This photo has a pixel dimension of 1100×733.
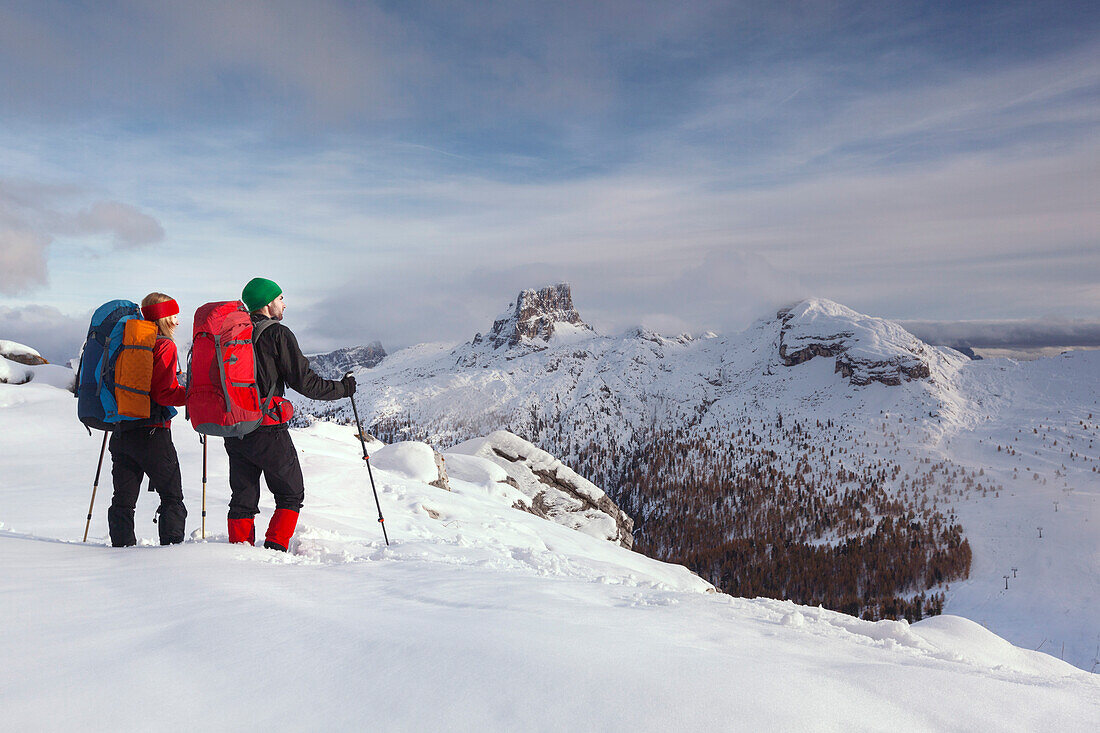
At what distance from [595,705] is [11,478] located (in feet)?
45.4

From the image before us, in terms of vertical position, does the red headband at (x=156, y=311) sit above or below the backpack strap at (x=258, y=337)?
above

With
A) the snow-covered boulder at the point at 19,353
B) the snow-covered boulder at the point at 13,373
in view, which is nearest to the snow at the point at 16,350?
the snow-covered boulder at the point at 19,353

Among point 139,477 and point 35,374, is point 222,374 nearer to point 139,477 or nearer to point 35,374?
point 139,477

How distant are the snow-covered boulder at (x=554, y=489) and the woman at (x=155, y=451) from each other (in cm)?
2371

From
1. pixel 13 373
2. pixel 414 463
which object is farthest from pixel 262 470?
pixel 13 373

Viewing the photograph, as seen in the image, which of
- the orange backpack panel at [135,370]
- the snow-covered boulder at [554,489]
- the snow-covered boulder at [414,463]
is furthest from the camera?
the snow-covered boulder at [554,489]

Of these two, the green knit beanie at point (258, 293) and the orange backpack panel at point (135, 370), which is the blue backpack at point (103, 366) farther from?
the green knit beanie at point (258, 293)

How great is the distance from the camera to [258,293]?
6.80 metres

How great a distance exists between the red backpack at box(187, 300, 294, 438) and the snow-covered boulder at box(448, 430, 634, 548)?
80.5 ft

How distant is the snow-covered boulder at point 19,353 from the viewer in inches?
948

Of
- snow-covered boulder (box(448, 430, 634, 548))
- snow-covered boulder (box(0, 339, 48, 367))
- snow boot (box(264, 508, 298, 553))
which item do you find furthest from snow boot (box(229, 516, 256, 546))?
snow-covered boulder (box(0, 339, 48, 367))

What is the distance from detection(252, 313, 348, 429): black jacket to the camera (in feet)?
21.5

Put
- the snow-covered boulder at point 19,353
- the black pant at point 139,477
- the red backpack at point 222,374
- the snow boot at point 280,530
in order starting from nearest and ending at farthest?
the red backpack at point 222,374 → the black pant at point 139,477 → the snow boot at point 280,530 → the snow-covered boulder at point 19,353

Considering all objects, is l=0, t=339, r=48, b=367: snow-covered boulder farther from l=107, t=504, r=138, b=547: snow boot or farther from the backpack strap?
the backpack strap
